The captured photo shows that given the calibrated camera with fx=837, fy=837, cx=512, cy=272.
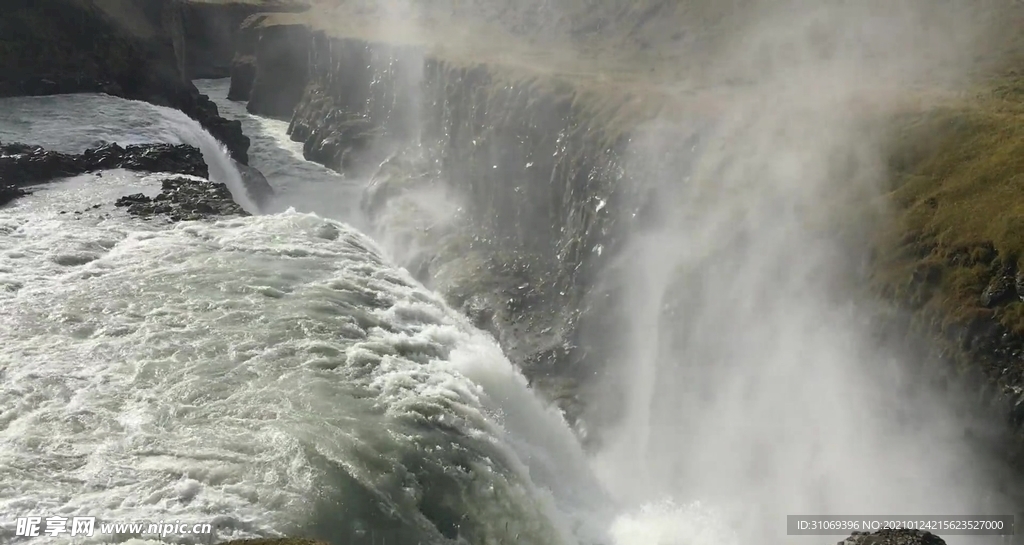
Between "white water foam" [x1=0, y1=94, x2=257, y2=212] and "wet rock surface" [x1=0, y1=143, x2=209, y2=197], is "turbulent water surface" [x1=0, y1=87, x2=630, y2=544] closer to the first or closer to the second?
"wet rock surface" [x1=0, y1=143, x2=209, y2=197]

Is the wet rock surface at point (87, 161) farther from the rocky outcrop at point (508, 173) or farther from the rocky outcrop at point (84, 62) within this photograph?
the rocky outcrop at point (508, 173)

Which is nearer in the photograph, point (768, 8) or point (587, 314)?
point (587, 314)

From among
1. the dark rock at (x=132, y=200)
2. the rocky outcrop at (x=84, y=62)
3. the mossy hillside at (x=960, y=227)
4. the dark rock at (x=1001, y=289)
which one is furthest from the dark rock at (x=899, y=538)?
the rocky outcrop at (x=84, y=62)

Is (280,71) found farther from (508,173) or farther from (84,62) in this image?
(508,173)

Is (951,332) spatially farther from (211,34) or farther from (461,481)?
(211,34)

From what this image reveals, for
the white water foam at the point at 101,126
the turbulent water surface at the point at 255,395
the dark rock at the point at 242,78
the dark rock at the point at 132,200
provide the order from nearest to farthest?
the turbulent water surface at the point at 255,395
the dark rock at the point at 132,200
the white water foam at the point at 101,126
the dark rock at the point at 242,78

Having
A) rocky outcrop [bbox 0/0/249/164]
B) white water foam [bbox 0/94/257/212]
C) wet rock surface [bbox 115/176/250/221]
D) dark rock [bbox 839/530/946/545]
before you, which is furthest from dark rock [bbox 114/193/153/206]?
dark rock [bbox 839/530/946/545]

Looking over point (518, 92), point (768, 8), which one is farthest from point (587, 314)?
point (768, 8)
